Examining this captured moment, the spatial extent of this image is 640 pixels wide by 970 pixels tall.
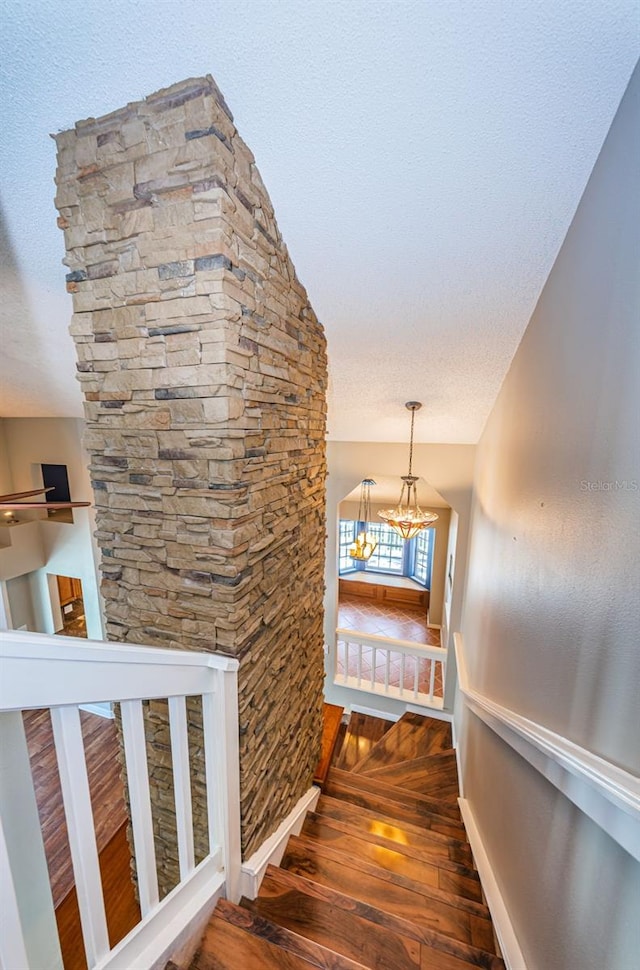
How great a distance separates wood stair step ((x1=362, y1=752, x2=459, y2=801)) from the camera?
3.25 metres

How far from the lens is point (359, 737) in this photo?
4453 millimetres

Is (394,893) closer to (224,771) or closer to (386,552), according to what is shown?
(224,771)

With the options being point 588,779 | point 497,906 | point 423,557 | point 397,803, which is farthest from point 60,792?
point 423,557

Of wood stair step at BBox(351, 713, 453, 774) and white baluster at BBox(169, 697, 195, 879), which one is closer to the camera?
white baluster at BBox(169, 697, 195, 879)

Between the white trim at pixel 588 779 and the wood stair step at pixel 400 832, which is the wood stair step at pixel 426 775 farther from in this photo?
the white trim at pixel 588 779

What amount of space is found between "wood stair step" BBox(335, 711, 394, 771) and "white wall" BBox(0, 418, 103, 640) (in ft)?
10.4

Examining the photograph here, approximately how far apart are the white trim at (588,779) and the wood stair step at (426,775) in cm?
229

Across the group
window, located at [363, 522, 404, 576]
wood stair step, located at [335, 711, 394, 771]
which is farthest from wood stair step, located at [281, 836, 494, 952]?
window, located at [363, 522, 404, 576]

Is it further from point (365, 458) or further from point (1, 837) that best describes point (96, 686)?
point (365, 458)

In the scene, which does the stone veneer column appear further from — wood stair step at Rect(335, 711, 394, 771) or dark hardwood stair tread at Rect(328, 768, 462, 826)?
wood stair step at Rect(335, 711, 394, 771)

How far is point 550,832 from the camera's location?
1.25m

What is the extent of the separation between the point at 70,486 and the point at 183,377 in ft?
14.3

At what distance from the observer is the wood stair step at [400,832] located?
7.32ft

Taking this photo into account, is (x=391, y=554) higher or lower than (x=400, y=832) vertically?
lower
